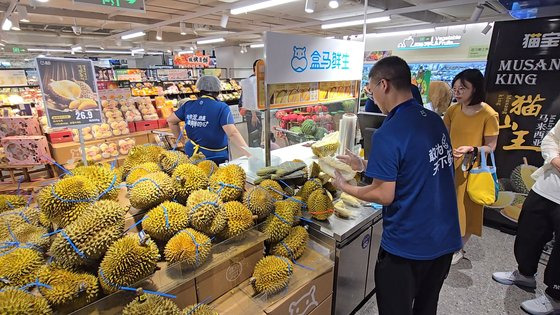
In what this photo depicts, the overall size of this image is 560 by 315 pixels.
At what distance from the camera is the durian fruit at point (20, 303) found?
2.51 ft

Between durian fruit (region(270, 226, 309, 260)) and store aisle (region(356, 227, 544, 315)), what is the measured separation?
3.51 ft

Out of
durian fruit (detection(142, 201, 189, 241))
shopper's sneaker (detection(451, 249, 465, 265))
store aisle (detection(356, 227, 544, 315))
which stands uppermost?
durian fruit (detection(142, 201, 189, 241))

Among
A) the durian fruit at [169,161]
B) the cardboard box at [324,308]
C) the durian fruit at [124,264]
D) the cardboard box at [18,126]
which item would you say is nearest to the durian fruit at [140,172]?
the durian fruit at [169,161]

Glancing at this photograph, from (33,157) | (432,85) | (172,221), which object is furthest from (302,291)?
(33,157)

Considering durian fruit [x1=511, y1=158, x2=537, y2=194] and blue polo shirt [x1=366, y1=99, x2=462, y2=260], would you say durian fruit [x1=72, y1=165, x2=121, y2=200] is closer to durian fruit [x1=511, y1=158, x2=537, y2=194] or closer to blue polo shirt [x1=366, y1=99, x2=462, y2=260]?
blue polo shirt [x1=366, y1=99, x2=462, y2=260]

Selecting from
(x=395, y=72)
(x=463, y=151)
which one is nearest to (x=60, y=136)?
(x=395, y=72)

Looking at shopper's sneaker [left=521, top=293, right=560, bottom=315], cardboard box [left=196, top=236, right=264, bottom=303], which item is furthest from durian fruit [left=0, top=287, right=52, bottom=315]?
shopper's sneaker [left=521, top=293, right=560, bottom=315]

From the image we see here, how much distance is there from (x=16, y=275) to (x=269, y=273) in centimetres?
91

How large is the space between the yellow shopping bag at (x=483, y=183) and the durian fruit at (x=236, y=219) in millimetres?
2038

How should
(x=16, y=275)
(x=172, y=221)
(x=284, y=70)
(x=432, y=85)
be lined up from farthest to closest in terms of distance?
(x=432, y=85)
(x=284, y=70)
(x=172, y=221)
(x=16, y=275)

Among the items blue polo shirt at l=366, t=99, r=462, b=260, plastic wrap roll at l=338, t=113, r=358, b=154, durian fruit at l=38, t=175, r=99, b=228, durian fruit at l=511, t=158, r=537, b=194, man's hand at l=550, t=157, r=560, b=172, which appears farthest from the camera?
durian fruit at l=511, t=158, r=537, b=194

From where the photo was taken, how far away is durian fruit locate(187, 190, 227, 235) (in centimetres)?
116

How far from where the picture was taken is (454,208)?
4.58ft

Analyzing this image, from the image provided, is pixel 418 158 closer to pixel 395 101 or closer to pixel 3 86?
pixel 395 101
